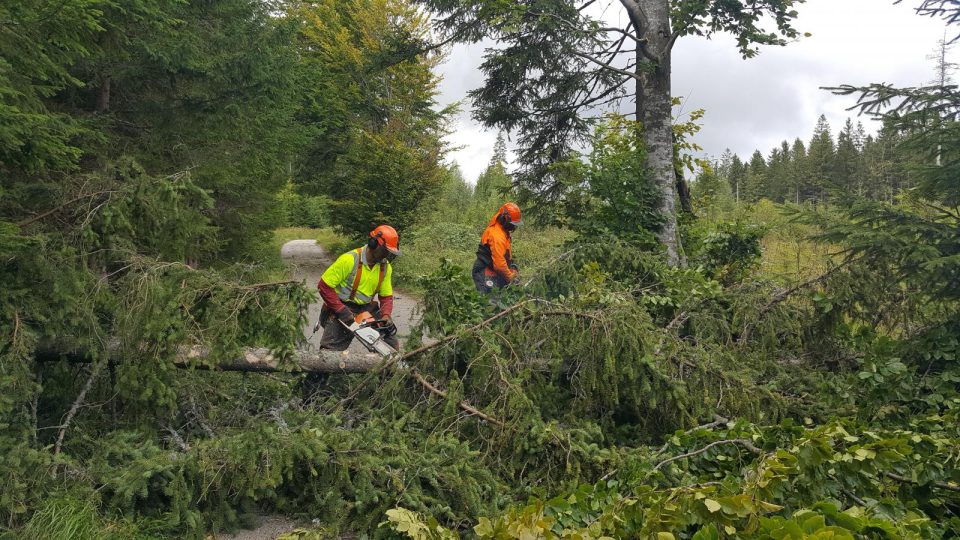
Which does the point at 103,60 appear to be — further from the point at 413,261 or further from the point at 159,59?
the point at 413,261

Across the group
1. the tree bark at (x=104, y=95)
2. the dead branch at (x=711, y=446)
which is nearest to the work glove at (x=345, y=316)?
the dead branch at (x=711, y=446)

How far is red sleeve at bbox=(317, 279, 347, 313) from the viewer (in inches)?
200

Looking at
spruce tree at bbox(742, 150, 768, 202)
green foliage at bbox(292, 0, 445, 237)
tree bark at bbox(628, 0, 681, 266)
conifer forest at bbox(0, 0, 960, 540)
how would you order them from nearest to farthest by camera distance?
1. conifer forest at bbox(0, 0, 960, 540)
2. tree bark at bbox(628, 0, 681, 266)
3. green foliage at bbox(292, 0, 445, 237)
4. spruce tree at bbox(742, 150, 768, 202)

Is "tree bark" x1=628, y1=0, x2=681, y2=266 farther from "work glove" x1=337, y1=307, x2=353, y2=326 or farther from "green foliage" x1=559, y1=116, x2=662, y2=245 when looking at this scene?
"work glove" x1=337, y1=307, x2=353, y2=326

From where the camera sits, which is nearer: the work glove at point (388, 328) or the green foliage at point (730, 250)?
the work glove at point (388, 328)

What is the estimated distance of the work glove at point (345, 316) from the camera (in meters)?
5.00

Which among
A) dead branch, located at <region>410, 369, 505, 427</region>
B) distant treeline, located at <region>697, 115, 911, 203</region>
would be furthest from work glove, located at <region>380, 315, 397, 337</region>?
distant treeline, located at <region>697, 115, 911, 203</region>

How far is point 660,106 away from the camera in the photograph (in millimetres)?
8219

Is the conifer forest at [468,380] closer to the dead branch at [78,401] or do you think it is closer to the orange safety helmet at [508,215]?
the dead branch at [78,401]

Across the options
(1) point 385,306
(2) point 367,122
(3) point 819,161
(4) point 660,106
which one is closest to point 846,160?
(3) point 819,161

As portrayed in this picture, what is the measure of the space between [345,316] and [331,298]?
0.24 m

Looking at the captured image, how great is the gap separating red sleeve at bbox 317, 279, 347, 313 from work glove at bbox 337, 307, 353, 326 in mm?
20

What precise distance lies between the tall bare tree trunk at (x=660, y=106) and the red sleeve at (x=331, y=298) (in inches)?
193

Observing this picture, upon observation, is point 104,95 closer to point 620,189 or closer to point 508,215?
point 508,215
